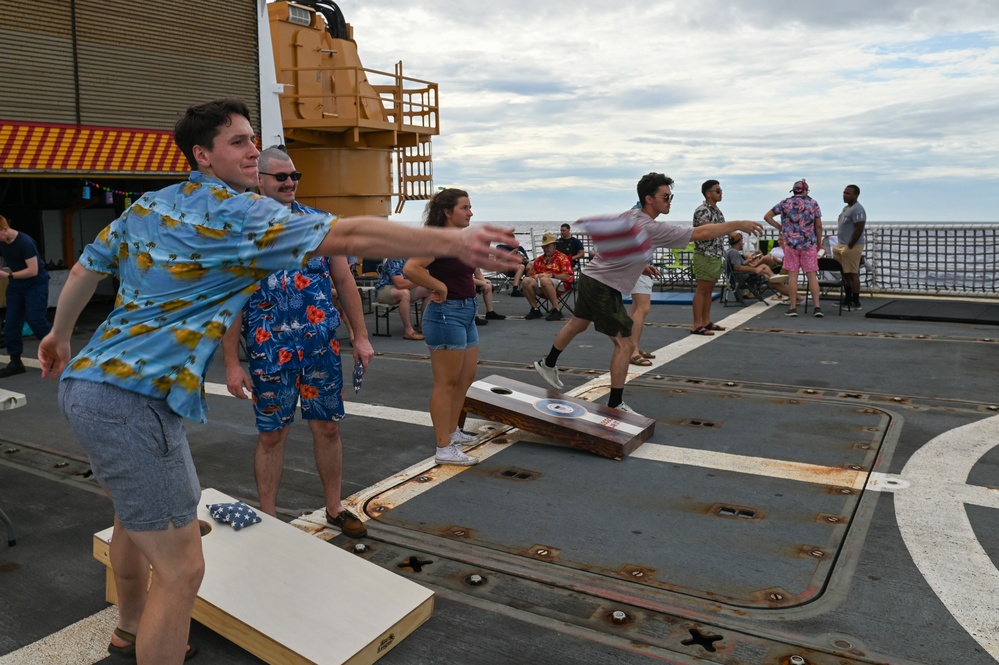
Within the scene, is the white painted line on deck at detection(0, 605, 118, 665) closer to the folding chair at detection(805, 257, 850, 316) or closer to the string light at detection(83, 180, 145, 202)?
the folding chair at detection(805, 257, 850, 316)

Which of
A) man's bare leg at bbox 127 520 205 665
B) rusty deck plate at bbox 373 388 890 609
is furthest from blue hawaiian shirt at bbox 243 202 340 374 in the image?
man's bare leg at bbox 127 520 205 665

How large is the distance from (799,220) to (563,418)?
841cm

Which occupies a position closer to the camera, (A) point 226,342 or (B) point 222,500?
(B) point 222,500

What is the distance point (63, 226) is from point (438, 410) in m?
14.1

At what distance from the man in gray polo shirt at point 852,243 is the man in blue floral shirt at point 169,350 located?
12879 millimetres

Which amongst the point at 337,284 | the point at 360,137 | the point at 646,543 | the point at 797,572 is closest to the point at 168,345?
the point at 337,284

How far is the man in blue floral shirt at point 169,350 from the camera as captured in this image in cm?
237

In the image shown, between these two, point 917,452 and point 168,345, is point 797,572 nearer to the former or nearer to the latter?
point 917,452

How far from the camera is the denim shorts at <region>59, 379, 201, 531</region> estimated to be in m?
2.43

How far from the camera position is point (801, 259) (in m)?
13.1

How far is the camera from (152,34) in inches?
487

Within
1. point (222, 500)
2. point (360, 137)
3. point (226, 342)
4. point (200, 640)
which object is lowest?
point (200, 640)

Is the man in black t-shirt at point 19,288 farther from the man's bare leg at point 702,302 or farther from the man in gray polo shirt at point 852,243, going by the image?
the man in gray polo shirt at point 852,243

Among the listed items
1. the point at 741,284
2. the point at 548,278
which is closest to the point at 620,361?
the point at 548,278
